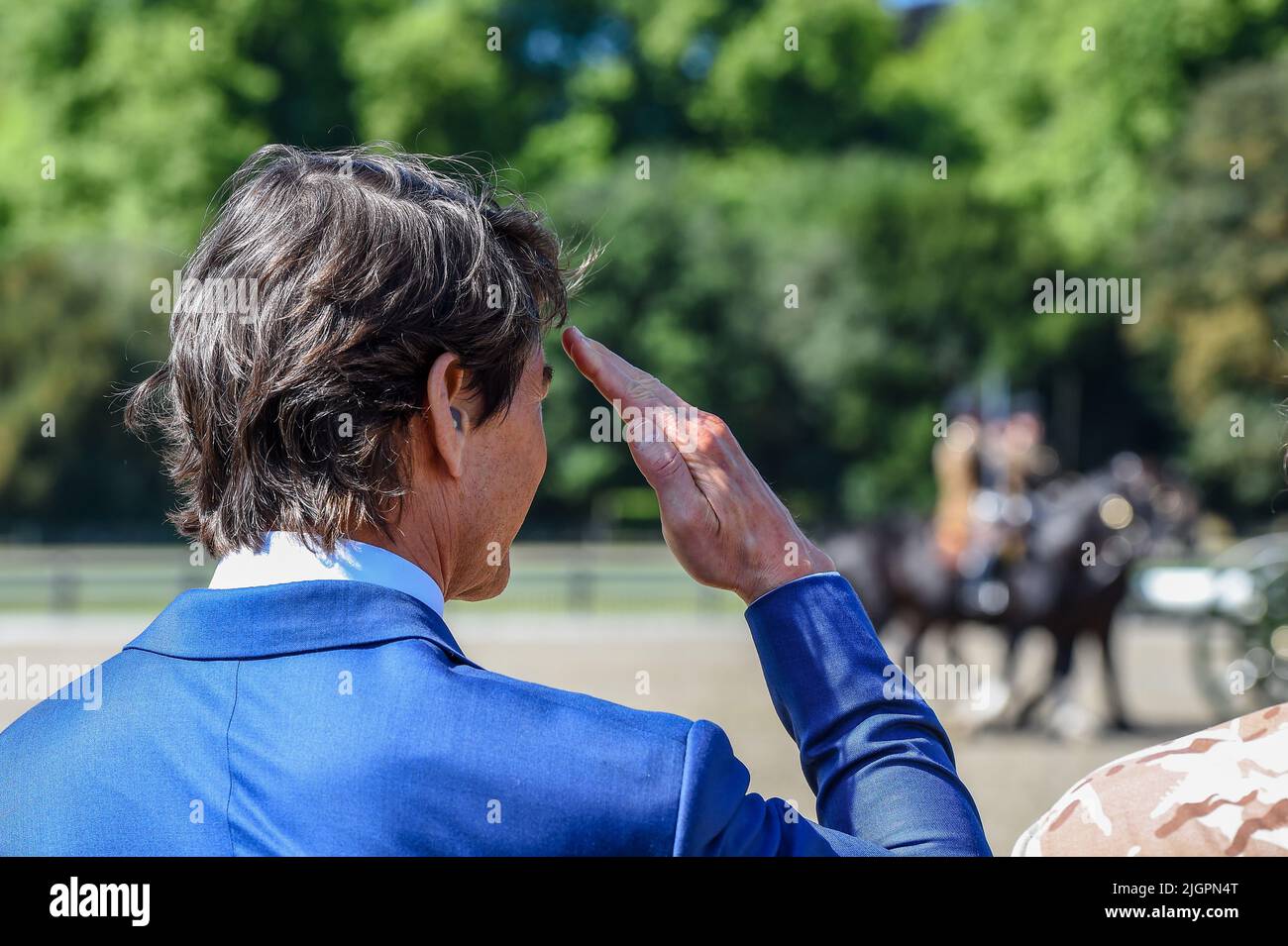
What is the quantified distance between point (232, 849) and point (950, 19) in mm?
51849

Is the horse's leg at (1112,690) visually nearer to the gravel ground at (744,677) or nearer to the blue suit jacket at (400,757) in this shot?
the gravel ground at (744,677)

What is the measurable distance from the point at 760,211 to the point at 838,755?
114 ft

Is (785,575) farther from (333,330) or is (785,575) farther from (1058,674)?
(1058,674)

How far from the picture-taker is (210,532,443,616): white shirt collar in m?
1.39

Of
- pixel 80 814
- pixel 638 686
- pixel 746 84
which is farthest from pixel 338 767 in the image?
pixel 746 84

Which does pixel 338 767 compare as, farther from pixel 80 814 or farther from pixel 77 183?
pixel 77 183

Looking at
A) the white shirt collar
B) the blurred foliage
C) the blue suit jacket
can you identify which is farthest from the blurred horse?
the blurred foliage

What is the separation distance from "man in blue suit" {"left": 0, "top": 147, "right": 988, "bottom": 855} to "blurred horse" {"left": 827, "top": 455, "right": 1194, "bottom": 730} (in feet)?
29.7

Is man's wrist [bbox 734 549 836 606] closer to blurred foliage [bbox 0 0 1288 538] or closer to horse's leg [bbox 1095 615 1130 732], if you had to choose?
horse's leg [bbox 1095 615 1130 732]

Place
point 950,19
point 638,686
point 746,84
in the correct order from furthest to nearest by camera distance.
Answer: point 950,19 → point 746,84 → point 638,686

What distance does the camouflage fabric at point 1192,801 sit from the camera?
139 centimetres

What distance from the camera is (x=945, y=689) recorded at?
11.4 metres

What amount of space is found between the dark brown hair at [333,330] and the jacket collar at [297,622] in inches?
3.2

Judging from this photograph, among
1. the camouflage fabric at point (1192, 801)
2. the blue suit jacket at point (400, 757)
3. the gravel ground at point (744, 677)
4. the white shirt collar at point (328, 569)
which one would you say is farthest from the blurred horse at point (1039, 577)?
the white shirt collar at point (328, 569)
